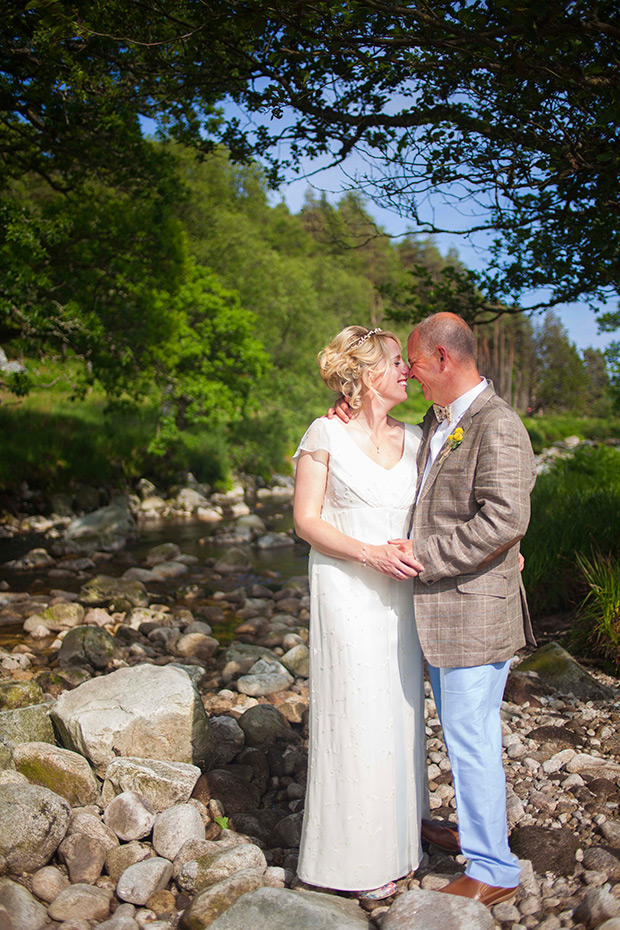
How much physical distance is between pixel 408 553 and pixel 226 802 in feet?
7.44

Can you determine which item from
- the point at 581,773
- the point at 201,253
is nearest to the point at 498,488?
the point at 581,773

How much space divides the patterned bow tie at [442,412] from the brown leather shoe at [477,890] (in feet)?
6.52

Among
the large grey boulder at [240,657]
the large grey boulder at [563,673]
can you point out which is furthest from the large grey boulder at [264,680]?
the large grey boulder at [563,673]

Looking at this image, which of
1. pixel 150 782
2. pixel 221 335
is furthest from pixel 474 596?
pixel 221 335

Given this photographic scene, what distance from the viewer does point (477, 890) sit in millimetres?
2980

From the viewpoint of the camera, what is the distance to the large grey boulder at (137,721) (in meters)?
4.49

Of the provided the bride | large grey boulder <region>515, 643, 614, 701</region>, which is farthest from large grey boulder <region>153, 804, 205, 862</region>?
large grey boulder <region>515, 643, 614, 701</region>

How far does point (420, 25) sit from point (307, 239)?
46775mm

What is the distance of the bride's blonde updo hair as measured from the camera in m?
3.31

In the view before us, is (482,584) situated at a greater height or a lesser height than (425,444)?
lesser

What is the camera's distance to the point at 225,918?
2891mm

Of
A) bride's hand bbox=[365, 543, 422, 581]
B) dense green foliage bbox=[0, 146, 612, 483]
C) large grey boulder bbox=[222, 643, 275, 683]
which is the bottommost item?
large grey boulder bbox=[222, 643, 275, 683]

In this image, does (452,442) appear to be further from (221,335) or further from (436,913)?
(221,335)

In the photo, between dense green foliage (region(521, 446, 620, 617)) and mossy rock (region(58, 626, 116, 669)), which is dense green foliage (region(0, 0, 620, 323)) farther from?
mossy rock (region(58, 626, 116, 669))
